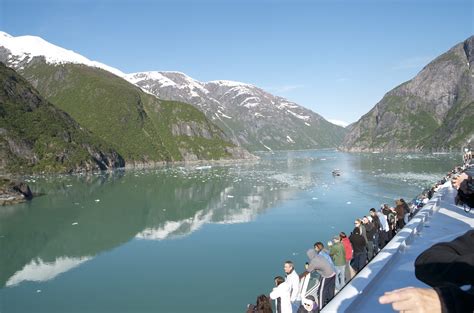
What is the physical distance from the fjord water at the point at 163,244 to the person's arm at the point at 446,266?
63.6ft

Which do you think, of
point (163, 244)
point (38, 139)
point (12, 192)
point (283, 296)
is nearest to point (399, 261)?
point (283, 296)

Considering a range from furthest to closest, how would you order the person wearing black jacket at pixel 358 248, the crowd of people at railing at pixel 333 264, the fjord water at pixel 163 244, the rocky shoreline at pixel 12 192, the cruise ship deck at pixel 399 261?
the rocky shoreline at pixel 12 192 < the fjord water at pixel 163 244 < the person wearing black jacket at pixel 358 248 < the crowd of people at railing at pixel 333 264 < the cruise ship deck at pixel 399 261

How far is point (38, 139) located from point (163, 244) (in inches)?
5046

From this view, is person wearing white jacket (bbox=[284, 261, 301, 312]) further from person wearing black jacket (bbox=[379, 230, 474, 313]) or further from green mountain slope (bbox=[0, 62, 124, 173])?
green mountain slope (bbox=[0, 62, 124, 173])

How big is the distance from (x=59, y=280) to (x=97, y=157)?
144423 mm

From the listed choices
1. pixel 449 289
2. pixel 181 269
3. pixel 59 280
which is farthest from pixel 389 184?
pixel 449 289

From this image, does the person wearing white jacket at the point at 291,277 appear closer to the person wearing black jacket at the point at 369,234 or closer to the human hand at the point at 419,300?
the person wearing black jacket at the point at 369,234

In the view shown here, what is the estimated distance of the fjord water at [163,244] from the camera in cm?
2291

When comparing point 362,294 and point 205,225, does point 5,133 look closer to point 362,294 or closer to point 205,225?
point 205,225

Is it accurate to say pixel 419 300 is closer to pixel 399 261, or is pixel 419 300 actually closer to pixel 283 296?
pixel 283 296

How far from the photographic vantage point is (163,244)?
119ft

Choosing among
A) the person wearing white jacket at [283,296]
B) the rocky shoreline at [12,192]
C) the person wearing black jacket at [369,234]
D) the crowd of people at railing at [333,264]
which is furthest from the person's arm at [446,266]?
the rocky shoreline at [12,192]

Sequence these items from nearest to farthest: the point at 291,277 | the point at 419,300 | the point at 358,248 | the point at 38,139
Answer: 1. the point at 419,300
2. the point at 291,277
3. the point at 358,248
4. the point at 38,139

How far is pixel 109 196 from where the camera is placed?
71438 millimetres
